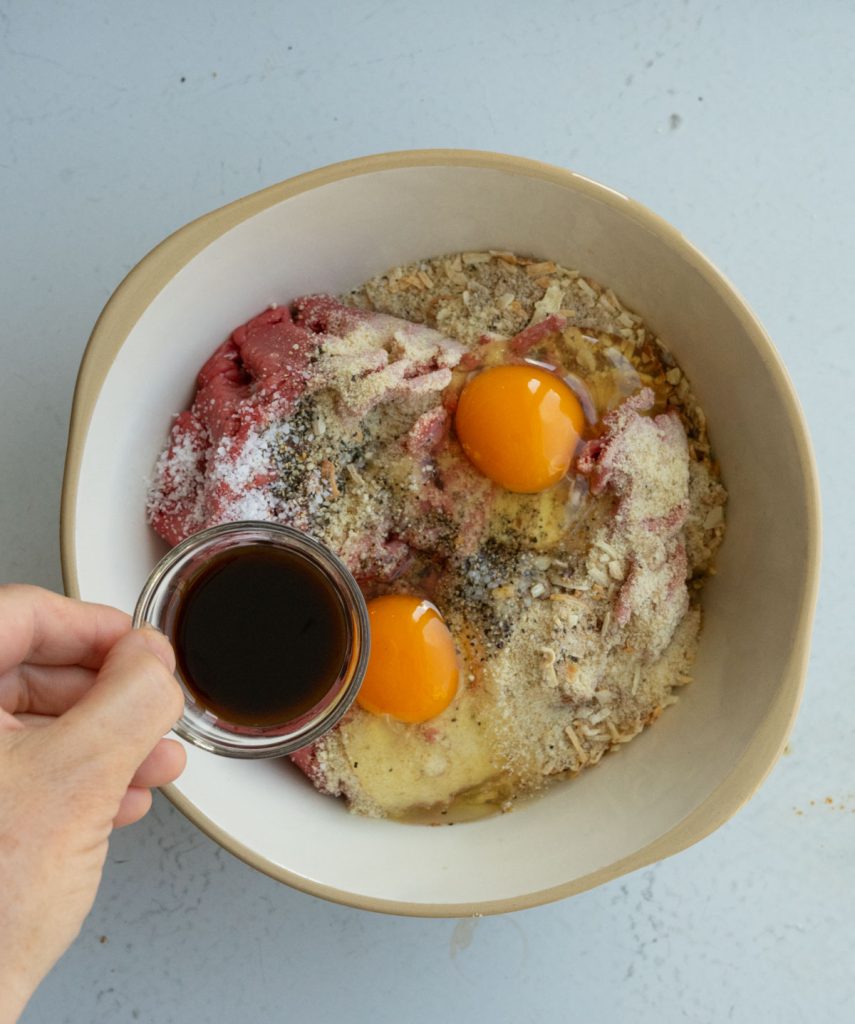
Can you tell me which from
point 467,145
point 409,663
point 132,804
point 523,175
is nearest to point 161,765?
point 132,804

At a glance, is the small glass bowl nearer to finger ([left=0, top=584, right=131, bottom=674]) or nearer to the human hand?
finger ([left=0, top=584, right=131, bottom=674])

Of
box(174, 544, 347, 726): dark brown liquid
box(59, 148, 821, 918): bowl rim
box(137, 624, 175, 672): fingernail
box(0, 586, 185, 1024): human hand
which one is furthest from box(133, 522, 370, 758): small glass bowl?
box(0, 586, 185, 1024): human hand

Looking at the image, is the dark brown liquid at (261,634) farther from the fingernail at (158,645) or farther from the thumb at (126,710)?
the thumb at (126,710)

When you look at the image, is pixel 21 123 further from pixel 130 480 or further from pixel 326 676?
pixel 326 676

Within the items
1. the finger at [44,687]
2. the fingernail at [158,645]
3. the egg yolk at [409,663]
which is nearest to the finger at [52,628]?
the finger at [44,687]

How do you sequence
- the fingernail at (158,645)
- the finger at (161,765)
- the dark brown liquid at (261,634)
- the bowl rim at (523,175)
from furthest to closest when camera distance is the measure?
the dark brown liquid at (261,634) → the bowl rim at (523,175) → the finger at (161,765) → the fingernail at (158,645)

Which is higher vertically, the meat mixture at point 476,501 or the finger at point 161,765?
the meat mixture at point 476,501

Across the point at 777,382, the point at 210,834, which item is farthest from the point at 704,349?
the point at 210,834
